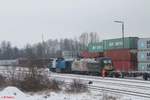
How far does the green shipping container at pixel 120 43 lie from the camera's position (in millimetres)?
47750

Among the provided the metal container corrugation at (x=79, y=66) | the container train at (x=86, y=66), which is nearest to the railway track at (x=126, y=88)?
the container train at (x=86, y=66)

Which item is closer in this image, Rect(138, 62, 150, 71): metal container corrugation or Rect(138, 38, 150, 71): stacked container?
Rect(138, 62, 150, 71): metal container corrugation

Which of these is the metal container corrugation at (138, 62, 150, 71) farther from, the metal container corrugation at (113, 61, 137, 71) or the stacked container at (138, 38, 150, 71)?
the metal container corrugation at (113, 61, 137, 71)

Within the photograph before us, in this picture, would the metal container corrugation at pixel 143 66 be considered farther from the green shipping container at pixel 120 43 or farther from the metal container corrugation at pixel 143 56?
the green shipping container at pixel 120 43

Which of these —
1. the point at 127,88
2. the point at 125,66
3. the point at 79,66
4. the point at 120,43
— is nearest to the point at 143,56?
the point at 125,66

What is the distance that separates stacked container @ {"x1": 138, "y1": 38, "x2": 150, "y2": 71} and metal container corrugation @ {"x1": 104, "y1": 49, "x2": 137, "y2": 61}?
2.76 metres

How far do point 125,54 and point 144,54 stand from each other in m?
4.93

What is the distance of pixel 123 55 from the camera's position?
4850 cm

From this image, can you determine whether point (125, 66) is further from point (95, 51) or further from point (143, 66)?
point (95, 51)

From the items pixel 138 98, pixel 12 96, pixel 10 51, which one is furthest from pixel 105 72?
pixel 10 51

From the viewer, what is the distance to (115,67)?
165ft

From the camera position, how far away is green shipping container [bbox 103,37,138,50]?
4775cm

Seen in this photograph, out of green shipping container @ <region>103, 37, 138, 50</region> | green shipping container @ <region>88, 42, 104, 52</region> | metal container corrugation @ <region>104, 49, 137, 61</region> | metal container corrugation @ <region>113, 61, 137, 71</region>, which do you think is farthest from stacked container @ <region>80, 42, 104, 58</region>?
metal container corrugation @ <region>113, 61, 137, 71</region>

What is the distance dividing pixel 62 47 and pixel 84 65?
386 ft
